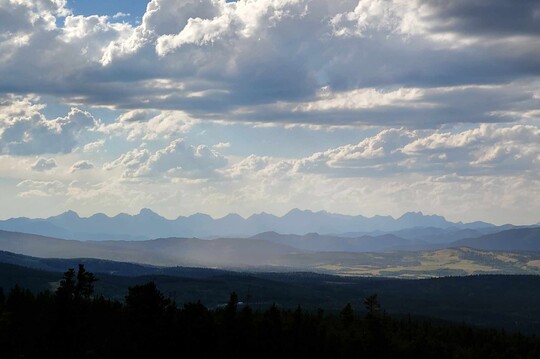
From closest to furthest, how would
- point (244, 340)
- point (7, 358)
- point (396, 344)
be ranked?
point (7, 358) < point (244, 340) < point (396, 344)

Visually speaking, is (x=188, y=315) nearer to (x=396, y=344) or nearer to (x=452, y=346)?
(x=396, y=344)

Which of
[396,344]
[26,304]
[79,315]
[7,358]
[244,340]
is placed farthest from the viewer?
[396,344]

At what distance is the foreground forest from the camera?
4781 inches

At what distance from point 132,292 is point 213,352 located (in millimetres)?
18675

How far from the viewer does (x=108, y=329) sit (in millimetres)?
163375

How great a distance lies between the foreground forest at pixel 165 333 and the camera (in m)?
121

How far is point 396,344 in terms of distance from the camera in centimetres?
18425

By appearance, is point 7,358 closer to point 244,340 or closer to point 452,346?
point 244,340

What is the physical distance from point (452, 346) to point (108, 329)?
83.0m

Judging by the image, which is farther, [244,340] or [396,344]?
[396,344]

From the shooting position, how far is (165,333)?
131m

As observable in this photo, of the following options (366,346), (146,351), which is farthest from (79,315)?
(366,346)

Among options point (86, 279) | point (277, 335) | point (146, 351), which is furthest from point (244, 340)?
point (86, 279)

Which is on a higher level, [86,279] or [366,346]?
[86,279]
